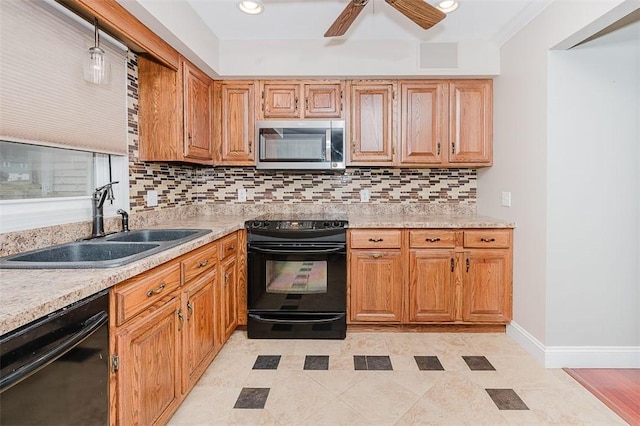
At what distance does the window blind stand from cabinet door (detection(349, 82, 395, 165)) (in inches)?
70.4

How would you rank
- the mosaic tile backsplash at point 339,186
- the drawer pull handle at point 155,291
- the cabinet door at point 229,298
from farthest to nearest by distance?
the mosaic tile backsplash at point 339,186, the cabinet door at point 229,298, the drawer pull handle at point 155,291

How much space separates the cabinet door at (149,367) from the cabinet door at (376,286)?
1.39 meters

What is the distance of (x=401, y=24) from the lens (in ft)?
8.34

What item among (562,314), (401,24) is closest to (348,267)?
(562,314)

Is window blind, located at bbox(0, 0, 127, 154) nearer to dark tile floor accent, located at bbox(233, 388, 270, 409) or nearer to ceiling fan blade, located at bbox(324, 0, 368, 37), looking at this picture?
ceiling fan blade, located at bbox(324, 0, 368, 37)

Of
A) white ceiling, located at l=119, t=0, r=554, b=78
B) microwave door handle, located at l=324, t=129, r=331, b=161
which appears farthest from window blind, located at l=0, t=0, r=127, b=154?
microwave door handle, located at l=324, t=129, r=331, b=161

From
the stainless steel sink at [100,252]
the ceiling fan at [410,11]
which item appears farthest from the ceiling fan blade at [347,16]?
the stainless steel sink at [100,252]

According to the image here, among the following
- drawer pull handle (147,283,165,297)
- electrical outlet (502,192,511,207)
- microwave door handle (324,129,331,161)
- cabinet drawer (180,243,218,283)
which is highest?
microwave door handle (324,129,331,161)

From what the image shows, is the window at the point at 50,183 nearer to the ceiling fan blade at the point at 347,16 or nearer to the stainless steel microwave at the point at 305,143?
the stainless steel microwave at the point at 305,143

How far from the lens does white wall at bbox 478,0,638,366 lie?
2166 millimetres

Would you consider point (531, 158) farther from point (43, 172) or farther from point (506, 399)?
point (43, 172)

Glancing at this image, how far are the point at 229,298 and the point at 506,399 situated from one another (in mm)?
1824

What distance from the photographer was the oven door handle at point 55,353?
82 cm

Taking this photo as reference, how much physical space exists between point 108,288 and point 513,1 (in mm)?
2815
